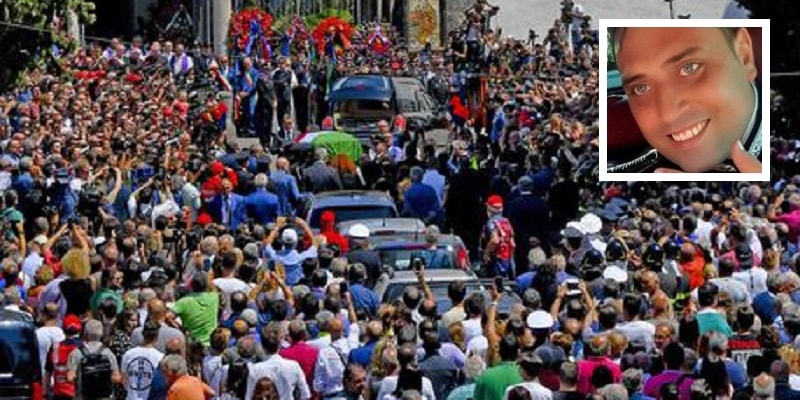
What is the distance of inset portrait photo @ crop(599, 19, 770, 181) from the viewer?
29953 millimetres

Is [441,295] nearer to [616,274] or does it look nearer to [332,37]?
[616,274]

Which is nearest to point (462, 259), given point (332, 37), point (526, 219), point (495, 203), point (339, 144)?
point (495, 203)

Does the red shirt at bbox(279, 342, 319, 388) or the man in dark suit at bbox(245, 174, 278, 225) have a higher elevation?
the man in dark suit at bbox(245, 174, 278, 225)

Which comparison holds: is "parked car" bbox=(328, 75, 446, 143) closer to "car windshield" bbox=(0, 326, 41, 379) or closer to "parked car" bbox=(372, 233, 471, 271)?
"parked car" bbox=(372, 233, 471, 271)

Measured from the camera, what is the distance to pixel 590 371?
683 inches

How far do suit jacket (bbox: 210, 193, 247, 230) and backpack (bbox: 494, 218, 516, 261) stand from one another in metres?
2.84

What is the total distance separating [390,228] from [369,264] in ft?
7.47

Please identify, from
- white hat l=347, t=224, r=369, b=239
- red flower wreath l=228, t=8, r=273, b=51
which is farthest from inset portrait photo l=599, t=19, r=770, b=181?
red flower wreath l=228, t=8, r=273, b=51

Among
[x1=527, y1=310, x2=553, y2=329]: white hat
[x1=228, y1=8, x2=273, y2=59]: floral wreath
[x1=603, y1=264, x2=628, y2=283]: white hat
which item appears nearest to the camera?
[x1=527, y1=310, x2=553, y2=329]: white hat

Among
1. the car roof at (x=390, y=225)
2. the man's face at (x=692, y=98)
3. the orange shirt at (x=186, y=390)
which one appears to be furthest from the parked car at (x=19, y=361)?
the man's face at (x=692, y=98)

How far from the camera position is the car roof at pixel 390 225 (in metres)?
26.0

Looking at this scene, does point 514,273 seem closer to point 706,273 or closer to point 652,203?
point 652,203

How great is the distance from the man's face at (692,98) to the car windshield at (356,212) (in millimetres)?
3973

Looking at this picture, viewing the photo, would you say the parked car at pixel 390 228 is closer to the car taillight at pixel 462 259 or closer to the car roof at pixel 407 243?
the car roof at pixel 407 243
